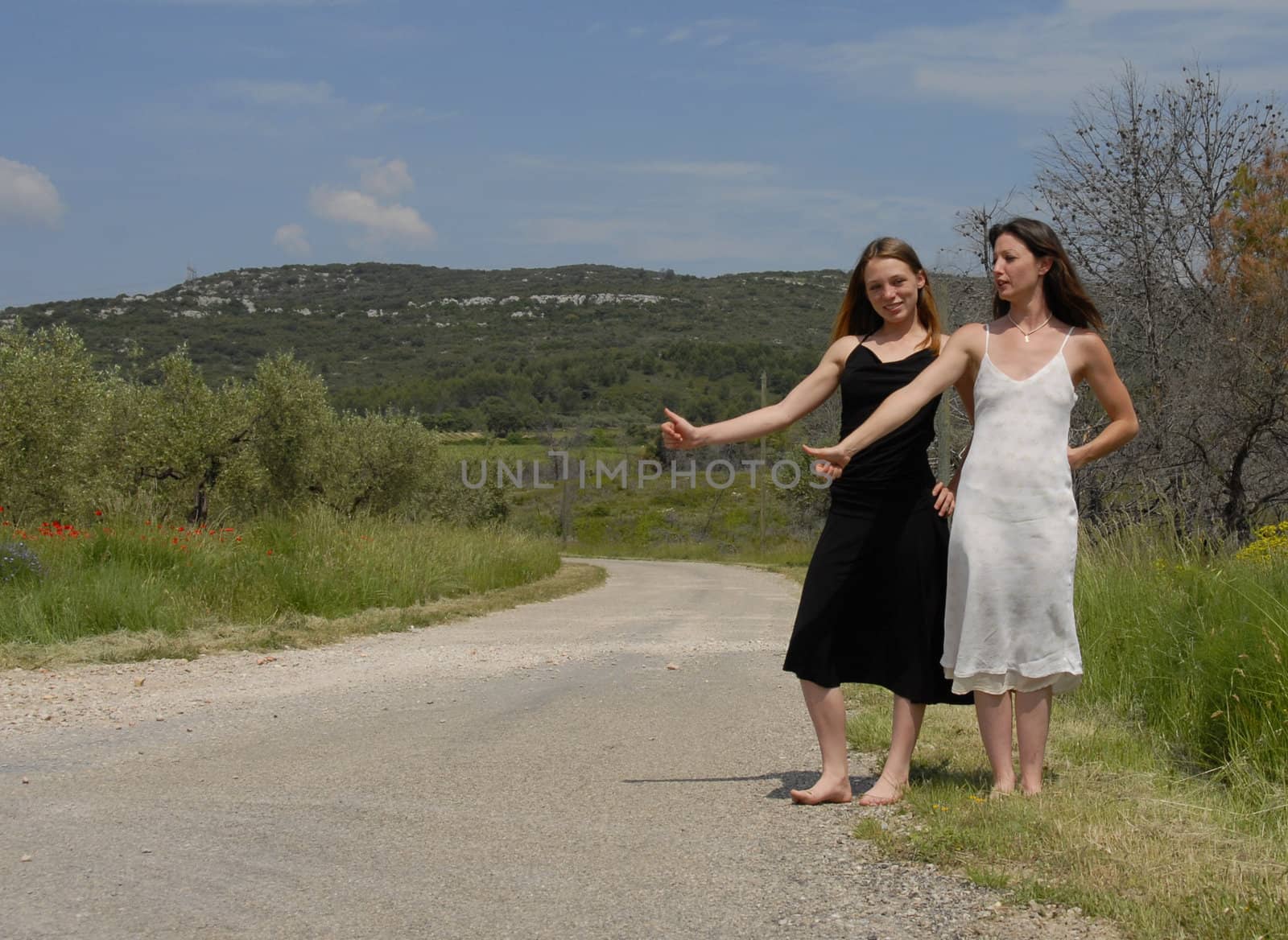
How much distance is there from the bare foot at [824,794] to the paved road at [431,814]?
3.2 inches

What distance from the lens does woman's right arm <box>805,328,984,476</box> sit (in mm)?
4848

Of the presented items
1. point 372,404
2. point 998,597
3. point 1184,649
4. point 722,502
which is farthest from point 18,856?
point 722,502

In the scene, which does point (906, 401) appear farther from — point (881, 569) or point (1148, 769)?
point (1148, 769)

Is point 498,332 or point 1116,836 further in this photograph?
point 498,332

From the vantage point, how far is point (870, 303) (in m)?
5.51

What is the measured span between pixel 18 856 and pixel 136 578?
8.55 m

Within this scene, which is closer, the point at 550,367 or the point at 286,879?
the point at 286,879

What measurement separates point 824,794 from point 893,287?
6.99 ft

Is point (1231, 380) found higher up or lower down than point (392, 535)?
higher up

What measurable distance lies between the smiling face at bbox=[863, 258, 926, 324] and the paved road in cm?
208

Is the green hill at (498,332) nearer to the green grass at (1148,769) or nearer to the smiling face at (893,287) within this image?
the green grass at (1148,769)

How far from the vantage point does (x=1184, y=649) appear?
7.45 m

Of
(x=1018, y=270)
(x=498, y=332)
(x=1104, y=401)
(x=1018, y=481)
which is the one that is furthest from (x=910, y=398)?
(x=498, y=332)

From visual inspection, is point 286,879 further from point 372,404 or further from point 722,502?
point 722,502
